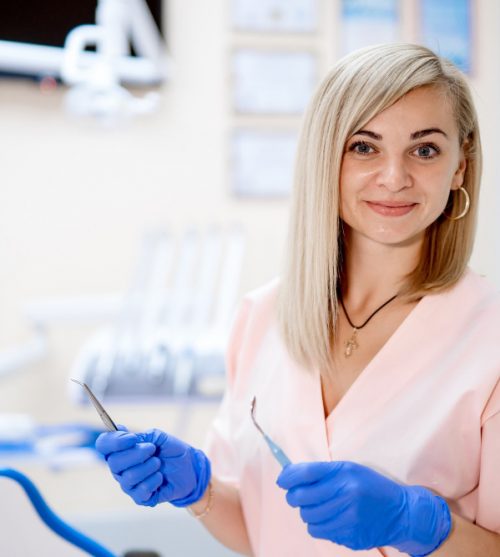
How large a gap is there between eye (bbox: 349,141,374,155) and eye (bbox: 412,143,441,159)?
6 cm

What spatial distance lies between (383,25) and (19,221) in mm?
1678

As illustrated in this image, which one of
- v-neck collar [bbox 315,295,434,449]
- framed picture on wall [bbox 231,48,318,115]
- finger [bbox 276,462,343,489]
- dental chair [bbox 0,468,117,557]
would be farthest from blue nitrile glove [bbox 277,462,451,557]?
framed picture on wall [bbox 231,48,318,115]

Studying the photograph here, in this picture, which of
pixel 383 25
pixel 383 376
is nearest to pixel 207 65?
pixel 383 25

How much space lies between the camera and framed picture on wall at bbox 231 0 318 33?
2834 mm

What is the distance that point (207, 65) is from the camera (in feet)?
9.32

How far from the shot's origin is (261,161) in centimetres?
288

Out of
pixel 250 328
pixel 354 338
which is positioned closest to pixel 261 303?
pixel 250 328

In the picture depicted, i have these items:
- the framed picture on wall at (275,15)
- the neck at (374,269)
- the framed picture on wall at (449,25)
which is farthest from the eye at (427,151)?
the framed picture on wall at (449,25)

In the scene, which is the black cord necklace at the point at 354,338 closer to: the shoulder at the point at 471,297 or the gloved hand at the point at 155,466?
the shoulder at the point at 471,297

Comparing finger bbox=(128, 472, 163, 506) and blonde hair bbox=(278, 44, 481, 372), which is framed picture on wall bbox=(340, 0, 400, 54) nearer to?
blonde hair bbox=(278, 44, 481, 372)

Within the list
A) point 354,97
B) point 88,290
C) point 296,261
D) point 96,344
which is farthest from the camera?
point 88,290

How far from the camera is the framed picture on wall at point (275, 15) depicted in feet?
9.30

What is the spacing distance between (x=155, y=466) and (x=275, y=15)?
2321 millimetres

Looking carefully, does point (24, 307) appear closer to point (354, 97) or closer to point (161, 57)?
point (161, 57)
